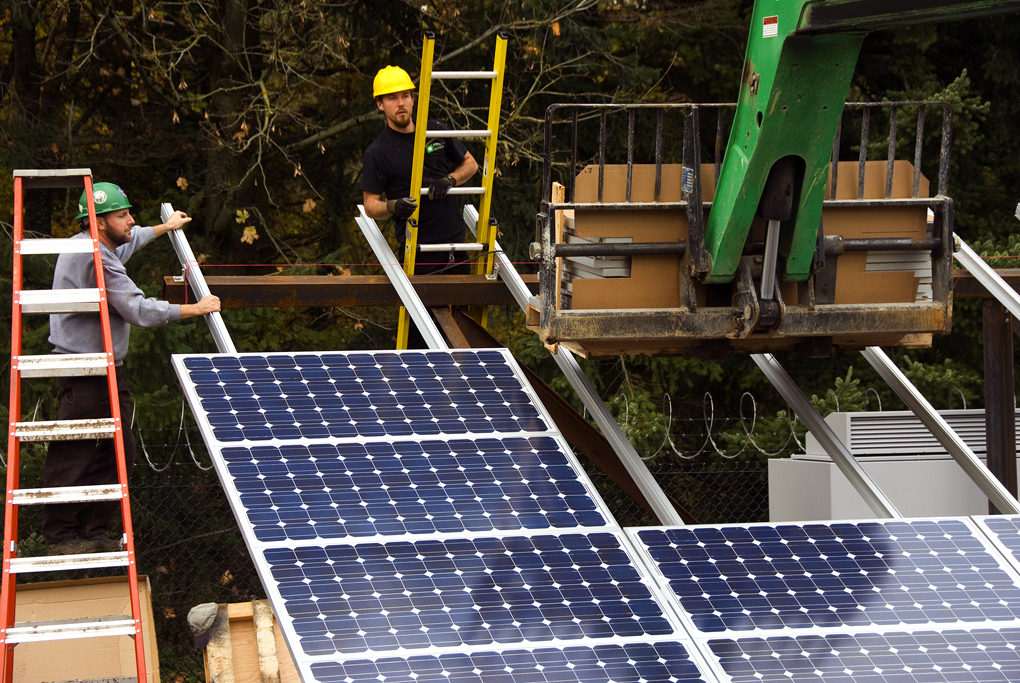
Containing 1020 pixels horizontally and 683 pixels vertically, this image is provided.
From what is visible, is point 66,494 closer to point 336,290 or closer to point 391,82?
point 336,290

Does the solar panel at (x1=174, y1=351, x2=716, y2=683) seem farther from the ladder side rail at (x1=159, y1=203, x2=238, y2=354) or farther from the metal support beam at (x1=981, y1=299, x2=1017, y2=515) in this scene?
the metal support beam at (x1=981, y1=299, x2=1017, y2=515)

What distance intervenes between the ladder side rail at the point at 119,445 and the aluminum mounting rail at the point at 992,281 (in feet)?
16.1

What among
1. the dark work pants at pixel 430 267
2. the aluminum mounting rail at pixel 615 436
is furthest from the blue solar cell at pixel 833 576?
→ the dark work pants at pixel 430 267

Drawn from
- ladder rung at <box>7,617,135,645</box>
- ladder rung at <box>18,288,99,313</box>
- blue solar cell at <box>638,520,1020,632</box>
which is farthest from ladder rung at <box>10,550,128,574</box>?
blue solar cell at <box>638,520,1020,632</box>

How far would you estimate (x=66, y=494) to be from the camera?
5359mm

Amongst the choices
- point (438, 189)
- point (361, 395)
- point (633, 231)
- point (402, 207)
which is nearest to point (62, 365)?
point (361, 395)

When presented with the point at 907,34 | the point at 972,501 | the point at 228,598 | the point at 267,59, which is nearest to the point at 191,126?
the point at 267,59

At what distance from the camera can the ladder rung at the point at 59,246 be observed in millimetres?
6125

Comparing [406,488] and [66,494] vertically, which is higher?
[406,488]

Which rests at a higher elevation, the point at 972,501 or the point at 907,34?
the point at 907,34

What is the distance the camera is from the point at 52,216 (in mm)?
17203

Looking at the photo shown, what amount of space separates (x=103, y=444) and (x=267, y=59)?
31.8ft

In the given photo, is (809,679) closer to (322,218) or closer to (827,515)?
(827,515)

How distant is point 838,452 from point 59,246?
4.52 m
